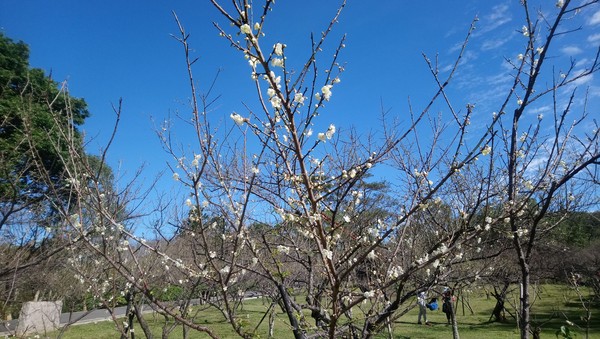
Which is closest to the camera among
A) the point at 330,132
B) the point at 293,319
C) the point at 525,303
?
the point at 330,132

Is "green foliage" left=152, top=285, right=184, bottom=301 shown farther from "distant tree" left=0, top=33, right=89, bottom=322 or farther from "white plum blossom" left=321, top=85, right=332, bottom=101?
"white plum blossom" left=321, top=85, right=332, bottom=101

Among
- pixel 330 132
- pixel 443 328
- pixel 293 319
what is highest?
pixel 330 132

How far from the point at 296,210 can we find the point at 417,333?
1488cm

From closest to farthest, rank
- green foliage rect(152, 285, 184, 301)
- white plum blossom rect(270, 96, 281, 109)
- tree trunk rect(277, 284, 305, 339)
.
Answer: white plum blossom rect(270, 96, 281, 109)
tree trunk rect(277, 284, 305, 339)
green foliage rect(152, 285, 184, 301)

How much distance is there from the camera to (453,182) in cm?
625

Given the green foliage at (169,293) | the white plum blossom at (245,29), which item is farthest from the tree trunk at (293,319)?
the green foliage at (169,293)

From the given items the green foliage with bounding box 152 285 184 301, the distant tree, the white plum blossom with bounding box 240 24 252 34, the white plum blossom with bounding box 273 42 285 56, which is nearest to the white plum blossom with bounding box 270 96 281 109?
the white plum blossom with bounding box 273 42 285 56

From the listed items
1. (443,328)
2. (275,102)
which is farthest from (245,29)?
(443,328)

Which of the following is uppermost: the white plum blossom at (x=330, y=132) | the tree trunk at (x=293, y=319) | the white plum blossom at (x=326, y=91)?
the white plum blossom at (x=326, y=91)

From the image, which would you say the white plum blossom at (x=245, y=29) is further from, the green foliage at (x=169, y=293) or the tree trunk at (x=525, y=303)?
the green foliage at (x=169, y=293)

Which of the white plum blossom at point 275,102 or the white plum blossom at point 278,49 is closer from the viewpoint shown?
the white plum blossom at point 278,49

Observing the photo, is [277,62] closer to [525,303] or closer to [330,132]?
[330,132]

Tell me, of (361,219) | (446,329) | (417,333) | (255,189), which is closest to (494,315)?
(446,329)

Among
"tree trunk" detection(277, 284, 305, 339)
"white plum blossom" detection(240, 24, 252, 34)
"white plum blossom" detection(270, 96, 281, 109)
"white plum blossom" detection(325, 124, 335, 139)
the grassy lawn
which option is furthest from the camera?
the grassy lawn
